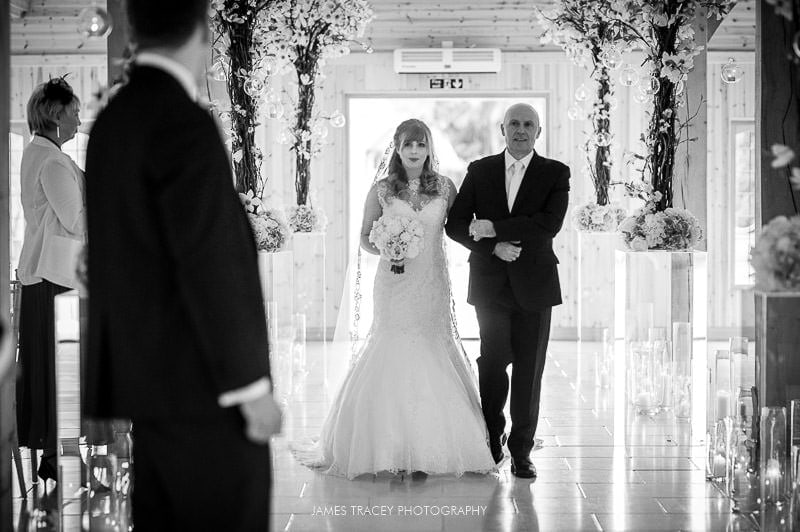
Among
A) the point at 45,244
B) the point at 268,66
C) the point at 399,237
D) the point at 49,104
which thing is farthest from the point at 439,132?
the point at 45,244

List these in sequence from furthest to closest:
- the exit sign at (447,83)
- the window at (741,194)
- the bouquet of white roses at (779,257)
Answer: the window at (741,194)
the exit sign at (447,83)
the bouquet of white roses at (779,257)

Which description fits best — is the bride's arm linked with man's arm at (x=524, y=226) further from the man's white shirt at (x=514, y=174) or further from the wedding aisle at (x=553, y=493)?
the wedding aisle at (x=553, y=493)

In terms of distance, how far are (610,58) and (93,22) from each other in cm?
443

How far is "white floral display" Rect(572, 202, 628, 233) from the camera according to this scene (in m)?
7.85

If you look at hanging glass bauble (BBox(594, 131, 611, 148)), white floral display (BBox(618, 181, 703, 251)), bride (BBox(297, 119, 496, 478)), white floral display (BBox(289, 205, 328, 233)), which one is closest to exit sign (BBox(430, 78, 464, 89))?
hanging glass bauble (BBox(594, 131, 611, 148))

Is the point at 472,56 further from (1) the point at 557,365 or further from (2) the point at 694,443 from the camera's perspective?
(2) the point at 694,443

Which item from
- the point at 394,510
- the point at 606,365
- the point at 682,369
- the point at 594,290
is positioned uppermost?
the point at 594,290

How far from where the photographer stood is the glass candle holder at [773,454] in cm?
393

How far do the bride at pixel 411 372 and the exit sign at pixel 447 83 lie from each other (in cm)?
555

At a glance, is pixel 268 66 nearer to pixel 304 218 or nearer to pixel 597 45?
pixel 304 218

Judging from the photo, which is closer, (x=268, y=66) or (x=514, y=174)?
(x=514, y=174)

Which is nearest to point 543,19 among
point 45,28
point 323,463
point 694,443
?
point 694,443

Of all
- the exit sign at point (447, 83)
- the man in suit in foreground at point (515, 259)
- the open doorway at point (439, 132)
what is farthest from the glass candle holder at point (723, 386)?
the exit sign at point (447, 83)

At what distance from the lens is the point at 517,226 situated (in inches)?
183
